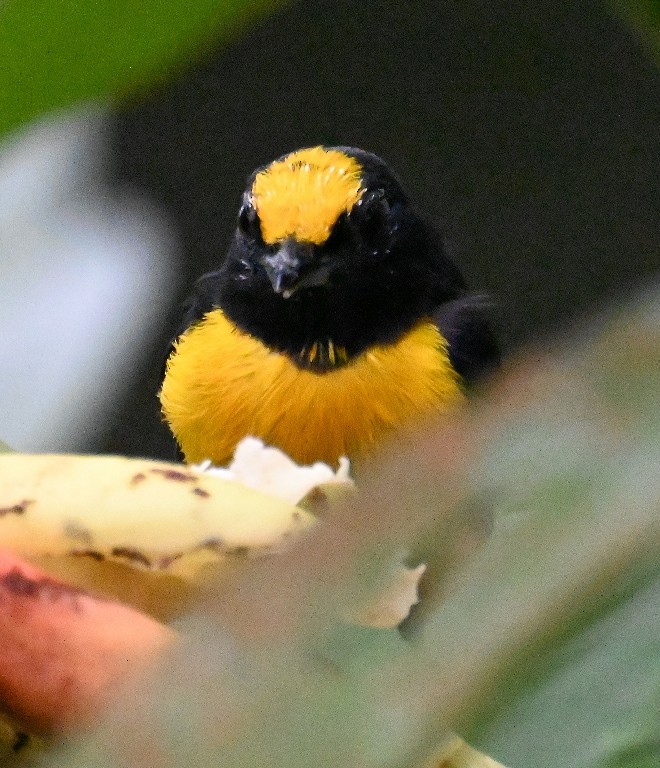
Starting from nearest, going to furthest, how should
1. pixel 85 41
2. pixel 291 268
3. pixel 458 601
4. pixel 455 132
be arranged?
pixel 458 601, pixel 85 41, pixel 291 268, pixel 455 132

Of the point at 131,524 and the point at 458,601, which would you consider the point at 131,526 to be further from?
the point at 458,601

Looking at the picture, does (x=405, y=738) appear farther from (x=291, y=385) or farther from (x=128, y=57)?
(x=291, y=385)

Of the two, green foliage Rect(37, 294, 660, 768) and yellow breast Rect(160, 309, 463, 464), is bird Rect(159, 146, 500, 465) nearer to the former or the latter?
yellow breast Rect(160, 309, 463, 464)

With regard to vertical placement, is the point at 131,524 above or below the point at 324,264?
above

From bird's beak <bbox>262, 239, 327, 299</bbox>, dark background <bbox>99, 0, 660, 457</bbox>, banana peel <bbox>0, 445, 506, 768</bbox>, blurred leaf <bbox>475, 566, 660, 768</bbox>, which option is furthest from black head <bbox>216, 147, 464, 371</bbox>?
dark background <bbox>99, 0, 660, 457</bbox>

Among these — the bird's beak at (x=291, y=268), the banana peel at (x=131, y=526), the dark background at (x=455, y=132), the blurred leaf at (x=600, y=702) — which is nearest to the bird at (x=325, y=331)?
the bird's beak at (x=291, y=268)

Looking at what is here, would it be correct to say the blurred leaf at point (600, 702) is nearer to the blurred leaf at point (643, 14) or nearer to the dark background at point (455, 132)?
the blurred leaf at point (643, 14)

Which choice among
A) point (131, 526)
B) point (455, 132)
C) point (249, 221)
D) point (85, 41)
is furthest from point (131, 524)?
point (455, 132)
